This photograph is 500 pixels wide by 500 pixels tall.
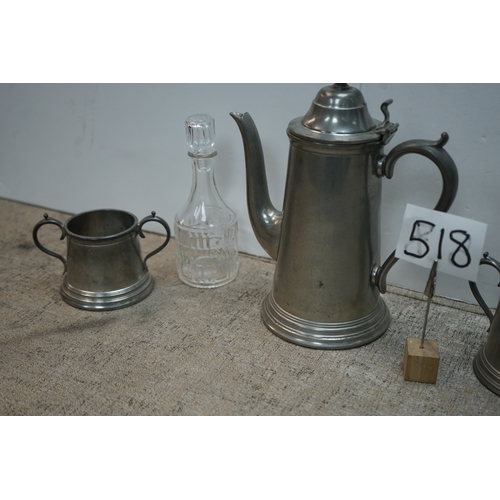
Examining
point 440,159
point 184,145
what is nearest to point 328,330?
point 440,159

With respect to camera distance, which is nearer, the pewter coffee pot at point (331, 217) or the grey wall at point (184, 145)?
the pewter coffee pot at point (331, 217)

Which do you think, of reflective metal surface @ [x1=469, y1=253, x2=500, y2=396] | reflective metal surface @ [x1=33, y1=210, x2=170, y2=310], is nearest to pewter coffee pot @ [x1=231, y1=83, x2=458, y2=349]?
reflective metal surface @ [x1=469, y1=253, x2=500, y2=396]

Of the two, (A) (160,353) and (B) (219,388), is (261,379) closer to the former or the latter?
(B) (219,388)

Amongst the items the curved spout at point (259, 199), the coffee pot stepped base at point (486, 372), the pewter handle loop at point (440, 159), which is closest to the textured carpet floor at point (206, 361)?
the coffee pot stepped base at point (486, 372)

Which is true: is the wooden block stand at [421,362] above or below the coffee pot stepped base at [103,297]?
above

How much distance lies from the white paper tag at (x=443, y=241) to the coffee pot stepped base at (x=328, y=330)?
16cm

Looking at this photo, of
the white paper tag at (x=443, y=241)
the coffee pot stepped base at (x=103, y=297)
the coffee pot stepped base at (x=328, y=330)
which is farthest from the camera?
the coffee pot stepped base at (x=103, y=297)

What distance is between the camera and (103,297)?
A: 3.39ft

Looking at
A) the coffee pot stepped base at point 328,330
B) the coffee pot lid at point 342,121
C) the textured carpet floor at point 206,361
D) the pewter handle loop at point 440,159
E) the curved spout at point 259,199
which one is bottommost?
the textured carpet floor at point 206,361

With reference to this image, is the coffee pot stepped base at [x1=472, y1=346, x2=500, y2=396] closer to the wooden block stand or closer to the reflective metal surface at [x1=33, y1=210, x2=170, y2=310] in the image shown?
the wooden block stand

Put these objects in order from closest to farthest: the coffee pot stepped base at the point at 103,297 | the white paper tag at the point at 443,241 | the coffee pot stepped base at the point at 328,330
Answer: the white paper tag at the point at 443,241 → the coffee pot stepped base at the point at 328,330 → the coffee pot stepped base at the point at 103,297

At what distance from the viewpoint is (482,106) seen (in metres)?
0.89

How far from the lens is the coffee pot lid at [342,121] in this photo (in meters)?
0.82

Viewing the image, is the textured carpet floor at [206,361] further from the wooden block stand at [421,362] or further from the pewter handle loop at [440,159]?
the pewter handle loop at [440,159]
